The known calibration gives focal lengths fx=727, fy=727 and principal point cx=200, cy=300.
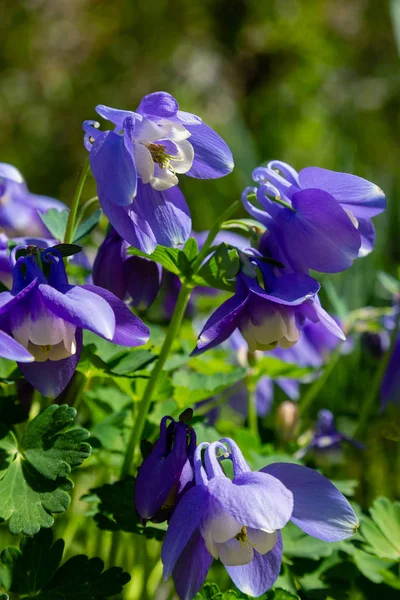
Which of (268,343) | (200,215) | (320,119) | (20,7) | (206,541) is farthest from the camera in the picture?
(20,7)

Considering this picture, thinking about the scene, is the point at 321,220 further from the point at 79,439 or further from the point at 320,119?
the point at 320,119

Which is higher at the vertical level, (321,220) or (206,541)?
(321,220)

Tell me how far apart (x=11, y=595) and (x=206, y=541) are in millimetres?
250

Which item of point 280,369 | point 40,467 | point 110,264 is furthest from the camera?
point 280,369

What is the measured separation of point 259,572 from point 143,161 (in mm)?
Result: 364

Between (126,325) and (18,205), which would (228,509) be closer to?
(126,325)

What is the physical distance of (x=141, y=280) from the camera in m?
0.75

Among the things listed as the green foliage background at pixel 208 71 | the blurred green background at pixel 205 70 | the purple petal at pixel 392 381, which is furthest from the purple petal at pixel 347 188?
the blurred green background at pixel 205 70

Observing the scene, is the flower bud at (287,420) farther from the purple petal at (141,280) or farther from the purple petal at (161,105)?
the purple petal at (161,105)

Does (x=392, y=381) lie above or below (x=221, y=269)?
below

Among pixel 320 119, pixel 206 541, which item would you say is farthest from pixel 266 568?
pixel 320 119

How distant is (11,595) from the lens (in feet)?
2.26

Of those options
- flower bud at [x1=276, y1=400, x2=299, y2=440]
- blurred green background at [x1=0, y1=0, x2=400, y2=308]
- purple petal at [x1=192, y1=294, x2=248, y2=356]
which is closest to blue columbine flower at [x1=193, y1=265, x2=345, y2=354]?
purple petal at [x1=192, y1=294, x2=248, y2=356]

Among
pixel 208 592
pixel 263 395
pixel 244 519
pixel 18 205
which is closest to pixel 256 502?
pixel 244 519
